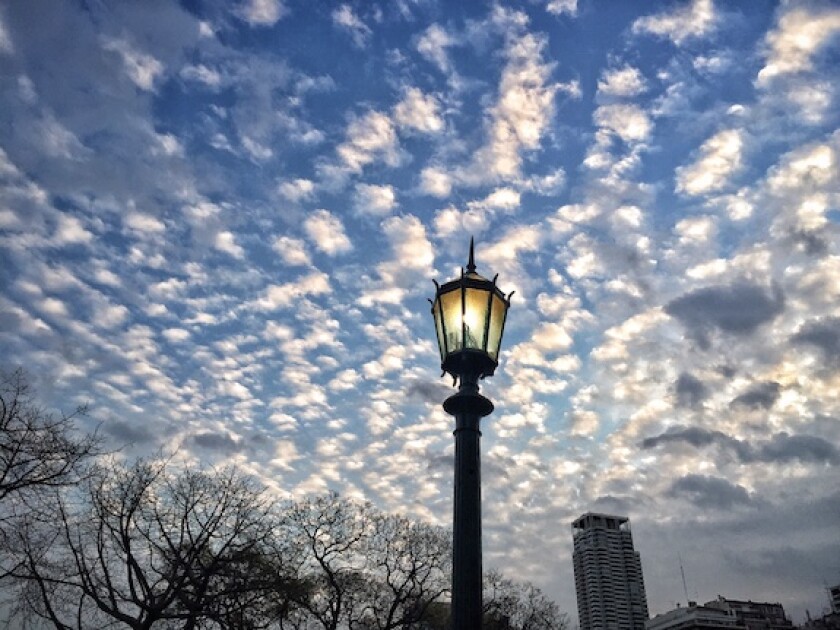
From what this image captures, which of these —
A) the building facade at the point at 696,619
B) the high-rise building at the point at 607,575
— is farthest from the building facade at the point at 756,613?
the high-rise building at the point at 607,575

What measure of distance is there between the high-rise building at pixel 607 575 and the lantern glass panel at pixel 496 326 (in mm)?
189574

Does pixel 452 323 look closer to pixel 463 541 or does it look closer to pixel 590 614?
pixel 463 541

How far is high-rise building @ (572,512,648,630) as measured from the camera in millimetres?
177500

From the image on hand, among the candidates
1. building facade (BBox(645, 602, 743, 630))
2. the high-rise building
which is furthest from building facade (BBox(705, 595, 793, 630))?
the high-rise building

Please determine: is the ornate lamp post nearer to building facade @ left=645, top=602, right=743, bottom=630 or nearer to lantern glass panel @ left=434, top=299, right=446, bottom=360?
lantern glass panel @ left=434, top=299, right=446, bottom=360

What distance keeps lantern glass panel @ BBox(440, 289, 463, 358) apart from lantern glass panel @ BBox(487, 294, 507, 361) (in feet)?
0.94

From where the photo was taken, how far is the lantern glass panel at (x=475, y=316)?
5867mm

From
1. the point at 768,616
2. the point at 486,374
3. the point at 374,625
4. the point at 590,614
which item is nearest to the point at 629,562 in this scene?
the point at 590,614

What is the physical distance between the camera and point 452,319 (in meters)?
5.99

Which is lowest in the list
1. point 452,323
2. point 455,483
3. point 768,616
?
point 455,483

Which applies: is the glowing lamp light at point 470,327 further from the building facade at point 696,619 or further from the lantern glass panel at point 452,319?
the building facade at point 696,619

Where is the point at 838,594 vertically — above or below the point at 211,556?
above

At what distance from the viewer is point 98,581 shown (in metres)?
19.8

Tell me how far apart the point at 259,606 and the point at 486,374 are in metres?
22.0
